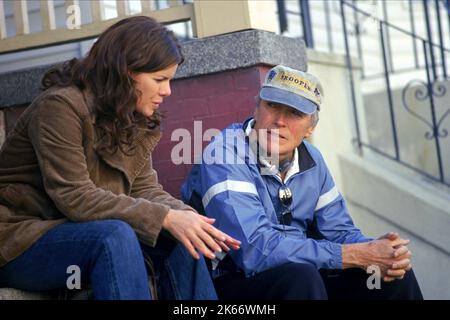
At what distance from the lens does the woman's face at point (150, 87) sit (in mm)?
3666

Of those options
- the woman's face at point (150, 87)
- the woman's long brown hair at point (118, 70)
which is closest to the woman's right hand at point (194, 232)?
the woman's long brown hair at point (118, 70)

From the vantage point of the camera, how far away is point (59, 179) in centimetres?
340

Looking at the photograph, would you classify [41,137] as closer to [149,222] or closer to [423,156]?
[149,222]

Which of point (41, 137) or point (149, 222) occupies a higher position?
point (41, 137)

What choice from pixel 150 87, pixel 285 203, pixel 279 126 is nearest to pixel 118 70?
pixel 150 87

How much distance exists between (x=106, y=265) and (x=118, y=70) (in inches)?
32.3

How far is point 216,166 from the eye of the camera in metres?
3.92

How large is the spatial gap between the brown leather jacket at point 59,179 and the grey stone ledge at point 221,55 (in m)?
1.29

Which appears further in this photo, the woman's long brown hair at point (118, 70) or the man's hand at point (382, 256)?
the man's hand at point (382, 256)

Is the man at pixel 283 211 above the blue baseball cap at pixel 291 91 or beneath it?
beneath

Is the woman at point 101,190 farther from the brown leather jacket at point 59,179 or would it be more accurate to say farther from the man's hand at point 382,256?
the man's hand at point 382,256

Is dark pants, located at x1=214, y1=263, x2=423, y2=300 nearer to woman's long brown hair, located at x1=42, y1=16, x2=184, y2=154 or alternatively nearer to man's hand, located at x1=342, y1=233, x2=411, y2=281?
man's hand, located at x1=342, y1=233, x2=411, y2=281
